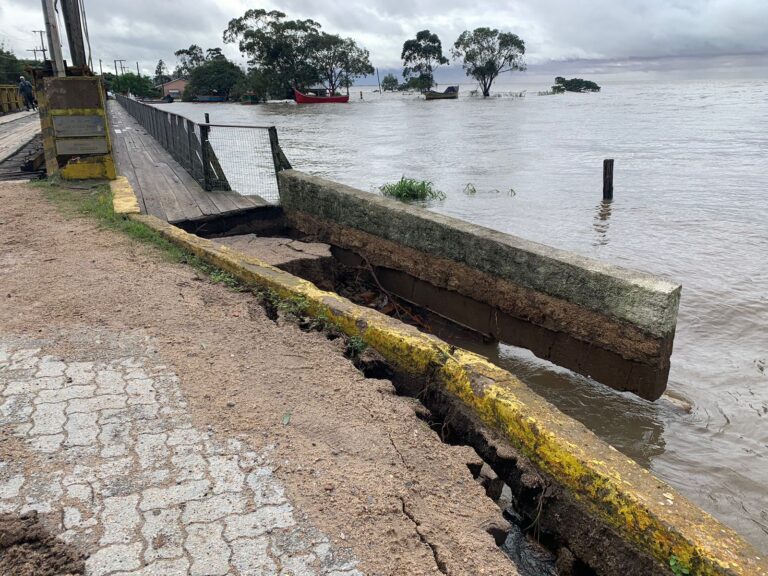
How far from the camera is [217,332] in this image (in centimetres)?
424

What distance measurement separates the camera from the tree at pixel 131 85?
11288cm

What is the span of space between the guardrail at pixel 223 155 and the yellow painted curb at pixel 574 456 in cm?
580

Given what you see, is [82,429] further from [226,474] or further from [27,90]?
[27,90]

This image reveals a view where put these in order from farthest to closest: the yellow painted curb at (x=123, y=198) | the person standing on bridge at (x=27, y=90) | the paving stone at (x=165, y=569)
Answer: the person standing on bridge at (x=27, y=90)
the yellow painted curb at (x=123, y=198)
the paving stone at (x=165, y=569)

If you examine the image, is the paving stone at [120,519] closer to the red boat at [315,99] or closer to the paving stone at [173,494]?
the paving stone at [173,494]

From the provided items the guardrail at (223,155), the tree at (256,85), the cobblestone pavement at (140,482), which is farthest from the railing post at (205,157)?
the tree at (256,85)

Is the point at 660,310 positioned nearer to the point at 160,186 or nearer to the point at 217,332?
the point at 217,332

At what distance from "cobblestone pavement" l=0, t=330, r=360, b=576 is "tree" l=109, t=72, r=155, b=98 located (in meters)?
120

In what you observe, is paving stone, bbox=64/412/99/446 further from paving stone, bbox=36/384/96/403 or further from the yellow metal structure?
the yellow metal structure

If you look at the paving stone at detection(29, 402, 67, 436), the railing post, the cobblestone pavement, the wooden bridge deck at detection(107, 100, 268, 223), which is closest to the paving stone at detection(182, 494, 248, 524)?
the cobblestone pavement

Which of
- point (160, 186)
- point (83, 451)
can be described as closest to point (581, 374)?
point (83, 451)

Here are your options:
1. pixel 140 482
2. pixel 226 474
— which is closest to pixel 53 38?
pixel 140 482

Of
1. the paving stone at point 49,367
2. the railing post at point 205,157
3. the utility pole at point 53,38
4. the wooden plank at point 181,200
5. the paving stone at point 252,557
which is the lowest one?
the paving stone at point 252,557

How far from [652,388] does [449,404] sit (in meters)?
2.19
